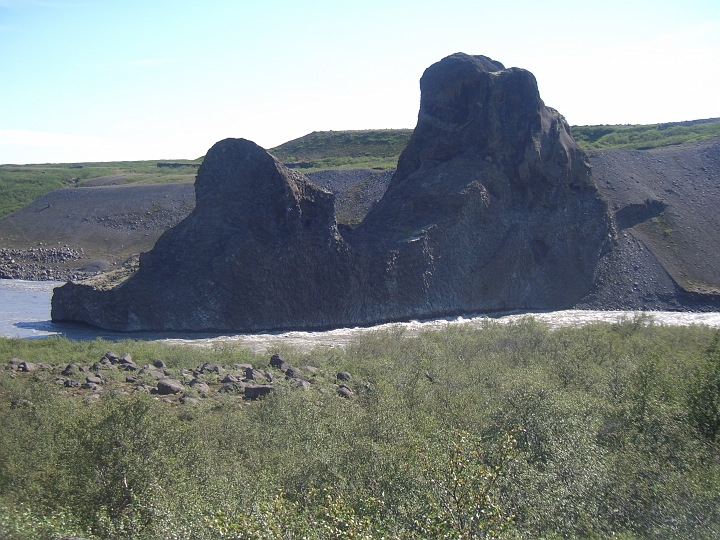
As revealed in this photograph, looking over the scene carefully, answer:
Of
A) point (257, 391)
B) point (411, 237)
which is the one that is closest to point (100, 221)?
point (411, 237)

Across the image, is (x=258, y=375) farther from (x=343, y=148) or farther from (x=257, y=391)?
(x=343, y=148)

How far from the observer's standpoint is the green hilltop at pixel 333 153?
353 feet

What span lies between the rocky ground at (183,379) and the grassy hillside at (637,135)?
8478 centimetres

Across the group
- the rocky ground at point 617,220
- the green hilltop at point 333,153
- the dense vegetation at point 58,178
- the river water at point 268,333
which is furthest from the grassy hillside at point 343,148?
the river water at point 268,333

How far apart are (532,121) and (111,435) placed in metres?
43.4

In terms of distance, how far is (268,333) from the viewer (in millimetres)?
39406

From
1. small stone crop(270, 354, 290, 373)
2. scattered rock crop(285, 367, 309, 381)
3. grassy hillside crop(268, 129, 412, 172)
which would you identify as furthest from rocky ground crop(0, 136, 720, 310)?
scattered rock crop(285, 367, 309, 381)

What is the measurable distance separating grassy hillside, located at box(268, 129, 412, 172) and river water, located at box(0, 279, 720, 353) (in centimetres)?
6221

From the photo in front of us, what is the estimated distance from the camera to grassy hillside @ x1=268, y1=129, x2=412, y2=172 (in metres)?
113

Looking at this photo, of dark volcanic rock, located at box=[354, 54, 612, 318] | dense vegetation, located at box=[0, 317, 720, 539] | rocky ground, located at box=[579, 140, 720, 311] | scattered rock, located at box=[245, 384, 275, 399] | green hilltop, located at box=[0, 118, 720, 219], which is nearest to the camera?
dense vegetation, located at box=[0, 317, 720, 539]

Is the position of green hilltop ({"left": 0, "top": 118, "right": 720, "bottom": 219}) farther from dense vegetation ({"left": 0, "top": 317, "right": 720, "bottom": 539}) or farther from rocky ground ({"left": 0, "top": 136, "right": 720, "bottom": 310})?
dense vegetation ({"left": 0, "top": 317, "right": 720, "bottom": 539})

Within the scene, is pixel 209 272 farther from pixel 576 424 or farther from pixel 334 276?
pixel 576 424

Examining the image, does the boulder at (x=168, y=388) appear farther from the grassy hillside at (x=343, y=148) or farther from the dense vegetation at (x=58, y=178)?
Answer: the dense vegetation at (x=58, y=178)

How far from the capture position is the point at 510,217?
163 ft
